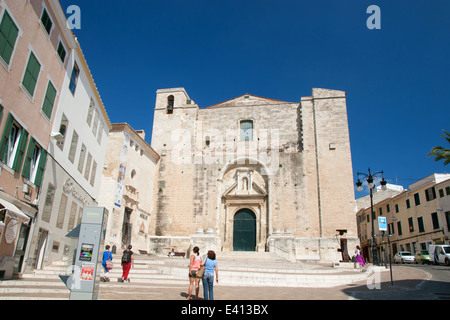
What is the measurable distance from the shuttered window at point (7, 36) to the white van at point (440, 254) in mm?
25327

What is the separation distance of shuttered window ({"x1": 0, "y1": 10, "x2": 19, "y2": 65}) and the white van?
83.1 feet

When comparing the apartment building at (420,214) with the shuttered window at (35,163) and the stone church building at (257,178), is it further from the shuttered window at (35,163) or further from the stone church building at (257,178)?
the shuttered window at (35,163)

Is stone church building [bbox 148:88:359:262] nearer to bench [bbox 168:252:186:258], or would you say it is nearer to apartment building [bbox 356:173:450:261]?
bench [bbox 168:252:186:258]

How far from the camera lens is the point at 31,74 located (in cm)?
1117

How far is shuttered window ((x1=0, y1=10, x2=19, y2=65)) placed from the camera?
939 centimetres

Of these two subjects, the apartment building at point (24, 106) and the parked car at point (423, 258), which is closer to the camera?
the apartment building at point (24, 106)

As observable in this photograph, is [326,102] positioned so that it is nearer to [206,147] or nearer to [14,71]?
[206,147]

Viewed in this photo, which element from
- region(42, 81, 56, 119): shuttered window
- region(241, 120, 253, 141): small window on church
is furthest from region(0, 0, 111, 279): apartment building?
region(241, 120, 253, 141): small window on church

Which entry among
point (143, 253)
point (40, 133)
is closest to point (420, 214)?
point (143, 253)

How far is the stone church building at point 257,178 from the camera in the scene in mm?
22953

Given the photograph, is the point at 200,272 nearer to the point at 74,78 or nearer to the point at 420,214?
the point at 74,78

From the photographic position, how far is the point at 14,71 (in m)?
10.2

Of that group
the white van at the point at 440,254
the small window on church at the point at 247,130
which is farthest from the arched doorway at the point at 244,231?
the white van at the point at 440,254
